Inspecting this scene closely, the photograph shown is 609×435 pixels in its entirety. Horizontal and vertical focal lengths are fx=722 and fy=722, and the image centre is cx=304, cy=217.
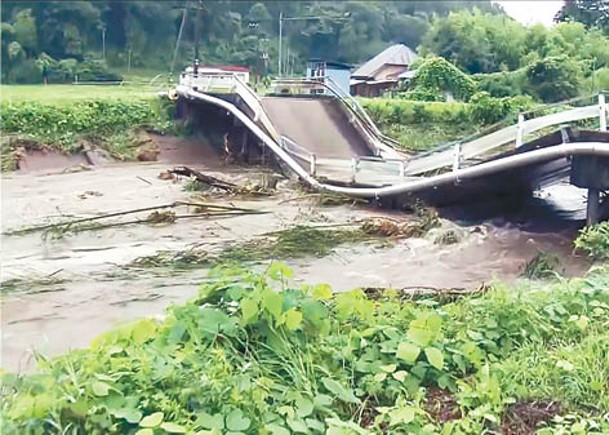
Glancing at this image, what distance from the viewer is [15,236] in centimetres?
993

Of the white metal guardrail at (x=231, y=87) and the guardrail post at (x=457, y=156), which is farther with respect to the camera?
the white metal guardrail at (x=231, y=87)

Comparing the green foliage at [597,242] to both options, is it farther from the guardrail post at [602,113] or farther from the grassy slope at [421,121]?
the grassy slope at [421,121]

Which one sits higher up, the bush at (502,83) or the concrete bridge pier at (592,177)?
the bush at (502,83)

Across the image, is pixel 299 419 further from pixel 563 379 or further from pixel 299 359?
pixel 563 379

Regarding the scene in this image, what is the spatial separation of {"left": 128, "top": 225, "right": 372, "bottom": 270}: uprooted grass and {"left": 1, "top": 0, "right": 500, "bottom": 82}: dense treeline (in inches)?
583

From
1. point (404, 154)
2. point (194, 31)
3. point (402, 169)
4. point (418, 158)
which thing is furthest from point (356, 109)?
point (194, 31)

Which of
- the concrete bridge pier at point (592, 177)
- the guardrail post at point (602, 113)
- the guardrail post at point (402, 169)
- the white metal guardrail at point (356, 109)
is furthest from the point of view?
the white metal guardrail at point (356, 109)

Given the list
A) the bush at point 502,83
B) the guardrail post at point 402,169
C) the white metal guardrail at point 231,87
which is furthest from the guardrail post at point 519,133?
the white metal guardrail at point 231,87

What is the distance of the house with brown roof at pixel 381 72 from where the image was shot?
2392cm

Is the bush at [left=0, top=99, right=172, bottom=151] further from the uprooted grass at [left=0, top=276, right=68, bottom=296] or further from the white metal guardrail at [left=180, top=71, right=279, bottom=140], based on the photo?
the uprooted grass at [left=0, top=276, right=68, bottom=296]

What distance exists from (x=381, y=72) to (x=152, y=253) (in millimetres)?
18161

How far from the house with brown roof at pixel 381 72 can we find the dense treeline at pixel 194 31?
662mm

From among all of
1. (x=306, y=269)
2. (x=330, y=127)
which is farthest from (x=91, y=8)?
(x=306, y=269)

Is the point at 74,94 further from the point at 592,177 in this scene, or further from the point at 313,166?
the point at 592,177
